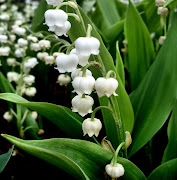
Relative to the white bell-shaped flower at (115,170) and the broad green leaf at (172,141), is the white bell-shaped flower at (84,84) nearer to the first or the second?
the white bell-shaped flower at (115,170)

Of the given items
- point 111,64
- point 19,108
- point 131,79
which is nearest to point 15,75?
point 19,108

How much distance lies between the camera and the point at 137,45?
2.93ft

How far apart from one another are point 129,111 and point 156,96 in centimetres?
10

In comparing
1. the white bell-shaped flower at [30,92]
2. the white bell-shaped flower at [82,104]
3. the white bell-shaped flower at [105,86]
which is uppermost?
the white bell-shaped flower at [105,86]

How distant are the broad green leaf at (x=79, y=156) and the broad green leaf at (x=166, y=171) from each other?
4 centimetres

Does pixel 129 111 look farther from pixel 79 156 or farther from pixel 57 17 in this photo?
pixel 57 17

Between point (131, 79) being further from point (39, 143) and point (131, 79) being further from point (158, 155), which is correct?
point (39, 143)

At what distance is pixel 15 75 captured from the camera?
39.7 inches

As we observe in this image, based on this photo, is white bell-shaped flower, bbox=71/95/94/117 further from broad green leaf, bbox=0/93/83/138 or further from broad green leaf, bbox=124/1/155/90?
broad green leaf, bbox=124/1/155/90

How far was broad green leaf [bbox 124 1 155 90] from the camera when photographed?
34.3 inches

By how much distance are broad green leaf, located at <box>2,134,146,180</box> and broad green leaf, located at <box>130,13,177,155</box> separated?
13cm

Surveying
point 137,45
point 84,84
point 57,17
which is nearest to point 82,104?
point 84,84

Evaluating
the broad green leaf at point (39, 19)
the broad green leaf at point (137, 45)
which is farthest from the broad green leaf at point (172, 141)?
the broad green leaf at point (39, 19)

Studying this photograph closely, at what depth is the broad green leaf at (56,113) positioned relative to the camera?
0.60 m
